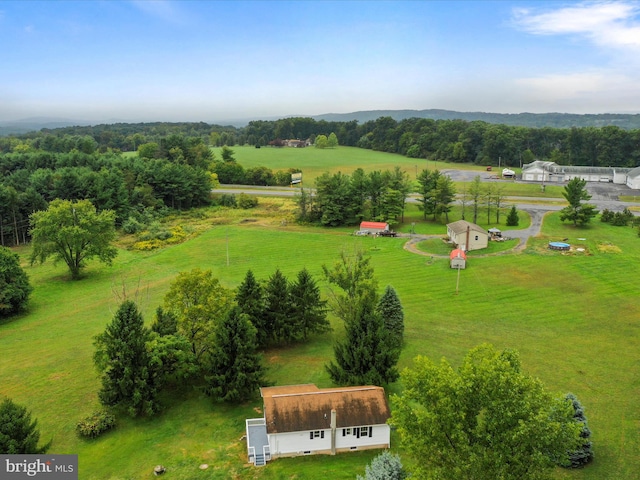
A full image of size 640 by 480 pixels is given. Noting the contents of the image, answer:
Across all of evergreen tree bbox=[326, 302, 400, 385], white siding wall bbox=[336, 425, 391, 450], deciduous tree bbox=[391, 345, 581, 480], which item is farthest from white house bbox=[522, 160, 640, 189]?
deciduous tree bbox=[391, 345, 581, 480]

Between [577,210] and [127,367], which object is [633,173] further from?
[127,367]

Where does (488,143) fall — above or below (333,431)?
above

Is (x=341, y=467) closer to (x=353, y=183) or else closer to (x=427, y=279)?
(x=427, y=279)

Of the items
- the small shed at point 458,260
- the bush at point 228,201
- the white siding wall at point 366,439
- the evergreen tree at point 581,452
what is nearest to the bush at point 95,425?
the white siding wall at point 366,439

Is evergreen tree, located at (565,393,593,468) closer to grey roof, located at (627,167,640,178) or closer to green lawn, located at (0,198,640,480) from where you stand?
green lawn, located at (0,198,640,480)

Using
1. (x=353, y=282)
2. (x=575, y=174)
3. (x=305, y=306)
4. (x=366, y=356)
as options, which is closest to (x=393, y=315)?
(x=353, y=282)

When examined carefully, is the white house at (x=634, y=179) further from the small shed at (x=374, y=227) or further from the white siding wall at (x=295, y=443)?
the white siding wall at (x=295, y=443)
